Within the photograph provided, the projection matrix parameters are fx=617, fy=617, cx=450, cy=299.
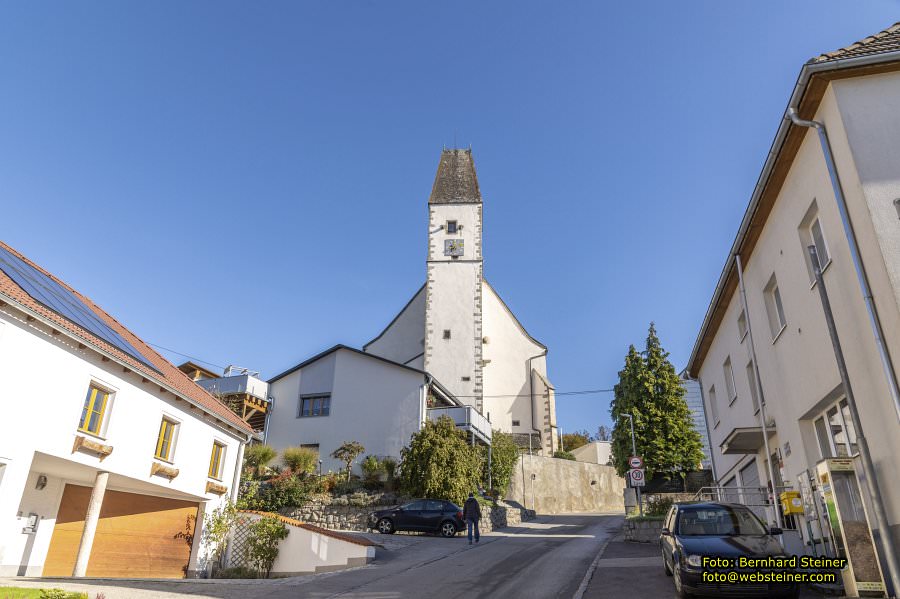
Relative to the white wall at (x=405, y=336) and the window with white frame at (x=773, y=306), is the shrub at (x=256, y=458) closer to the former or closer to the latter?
the white wall at (x=405, y=336)

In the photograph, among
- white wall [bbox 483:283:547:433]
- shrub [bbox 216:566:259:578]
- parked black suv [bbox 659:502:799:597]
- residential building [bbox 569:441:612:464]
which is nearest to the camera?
parked black suv [bbox 659:502:799:597]

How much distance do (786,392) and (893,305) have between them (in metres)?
5.23

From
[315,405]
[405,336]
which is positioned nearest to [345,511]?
[315,405]

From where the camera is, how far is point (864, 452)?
9039mm

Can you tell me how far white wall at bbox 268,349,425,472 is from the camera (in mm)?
29828

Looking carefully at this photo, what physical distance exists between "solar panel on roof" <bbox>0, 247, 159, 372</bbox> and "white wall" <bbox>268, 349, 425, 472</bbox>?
44.6ft

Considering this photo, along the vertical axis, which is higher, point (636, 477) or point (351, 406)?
point (351, 406)

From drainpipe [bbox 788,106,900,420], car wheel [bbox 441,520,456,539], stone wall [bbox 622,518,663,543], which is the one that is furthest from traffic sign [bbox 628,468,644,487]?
drainpipe [bbox 788,106,900,420]

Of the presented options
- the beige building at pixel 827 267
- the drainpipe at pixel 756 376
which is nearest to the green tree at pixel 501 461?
the beige building at pixel 827 267

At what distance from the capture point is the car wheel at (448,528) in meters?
21.4

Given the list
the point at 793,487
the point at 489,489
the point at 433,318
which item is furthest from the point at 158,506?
the point at 433,318

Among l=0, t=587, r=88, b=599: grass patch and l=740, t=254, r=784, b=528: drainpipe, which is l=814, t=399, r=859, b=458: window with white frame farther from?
l=0, t=587, r=88, b=599: grass patch

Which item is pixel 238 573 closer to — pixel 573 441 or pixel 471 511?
pixel 471 511

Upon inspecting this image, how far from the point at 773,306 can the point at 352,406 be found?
21.4m
